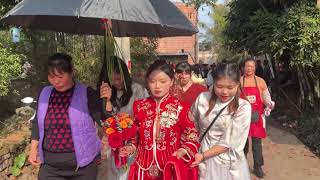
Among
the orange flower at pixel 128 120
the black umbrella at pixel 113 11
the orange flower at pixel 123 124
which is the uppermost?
the black umbrella at pixel 113 11

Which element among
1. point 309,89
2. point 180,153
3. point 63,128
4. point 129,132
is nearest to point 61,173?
point 63,128

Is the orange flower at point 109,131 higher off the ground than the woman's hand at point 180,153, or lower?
higher

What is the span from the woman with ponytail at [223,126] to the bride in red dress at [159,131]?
202 millimetres

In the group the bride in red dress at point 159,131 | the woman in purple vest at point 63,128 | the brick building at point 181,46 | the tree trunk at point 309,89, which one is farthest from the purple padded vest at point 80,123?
the brick building at point 181,46

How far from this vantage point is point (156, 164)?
11.5 feet

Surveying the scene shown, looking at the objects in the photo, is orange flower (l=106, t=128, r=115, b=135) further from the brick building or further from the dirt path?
the brick building

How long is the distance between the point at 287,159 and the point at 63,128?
18.2ft

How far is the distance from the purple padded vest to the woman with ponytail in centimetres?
84

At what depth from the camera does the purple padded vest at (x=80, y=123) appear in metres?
3.62

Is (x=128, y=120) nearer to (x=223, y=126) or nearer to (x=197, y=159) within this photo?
(x=197, y=159)

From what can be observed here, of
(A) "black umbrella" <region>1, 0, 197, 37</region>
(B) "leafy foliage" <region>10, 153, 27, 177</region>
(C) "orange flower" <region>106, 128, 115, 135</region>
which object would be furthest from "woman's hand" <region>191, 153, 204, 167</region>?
(B) "leafy foliage" <region>10, 153, 27, 177</region>

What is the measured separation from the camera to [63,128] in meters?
3.60

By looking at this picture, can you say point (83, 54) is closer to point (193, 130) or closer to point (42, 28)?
point (42, 28)

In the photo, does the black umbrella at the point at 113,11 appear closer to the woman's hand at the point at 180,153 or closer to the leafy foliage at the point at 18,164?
the woman's hand at the point at 180,153
